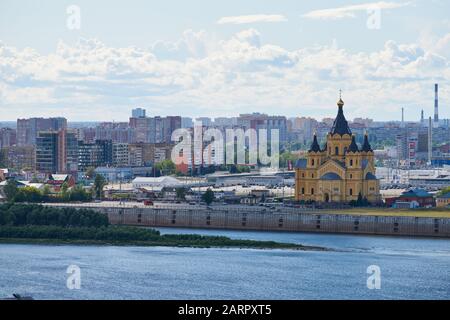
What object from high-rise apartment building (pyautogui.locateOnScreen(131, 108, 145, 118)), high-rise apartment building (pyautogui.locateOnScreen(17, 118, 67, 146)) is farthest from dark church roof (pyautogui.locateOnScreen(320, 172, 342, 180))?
high-rise apartment building (pyautogui.locateOnScreen(131, 108, 145, 118))

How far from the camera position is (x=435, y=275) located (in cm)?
1978

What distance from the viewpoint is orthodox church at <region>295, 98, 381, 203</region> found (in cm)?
3278

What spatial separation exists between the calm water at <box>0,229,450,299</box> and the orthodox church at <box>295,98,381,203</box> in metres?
7.25

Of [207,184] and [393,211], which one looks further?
[207,184]

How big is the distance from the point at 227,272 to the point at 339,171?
1330cm

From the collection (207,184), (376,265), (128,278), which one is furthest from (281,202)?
(128,278)

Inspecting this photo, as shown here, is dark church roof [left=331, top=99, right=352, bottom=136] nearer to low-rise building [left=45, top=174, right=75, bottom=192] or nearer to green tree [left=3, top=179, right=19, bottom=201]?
green tree [left=3, top=179, right=19, bottom=201]

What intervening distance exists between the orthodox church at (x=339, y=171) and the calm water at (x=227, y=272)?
725 centimetres

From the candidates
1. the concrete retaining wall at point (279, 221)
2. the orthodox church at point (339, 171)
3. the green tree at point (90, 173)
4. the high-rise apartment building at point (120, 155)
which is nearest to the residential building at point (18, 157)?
the high-rise apartment building at point (120, 155)

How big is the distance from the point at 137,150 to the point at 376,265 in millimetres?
39904

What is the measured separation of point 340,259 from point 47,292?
6276mm
